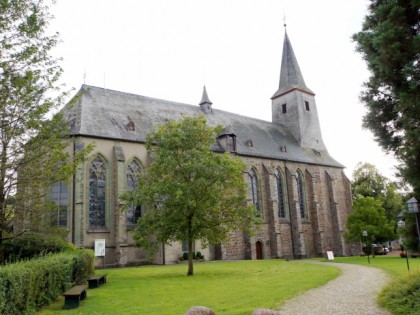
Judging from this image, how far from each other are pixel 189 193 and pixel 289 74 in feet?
106

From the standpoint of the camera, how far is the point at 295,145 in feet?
140

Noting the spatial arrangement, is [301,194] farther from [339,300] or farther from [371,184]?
[339,300]

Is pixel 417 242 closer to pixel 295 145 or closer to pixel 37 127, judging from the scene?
pixel 37 127

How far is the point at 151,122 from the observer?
31531mm

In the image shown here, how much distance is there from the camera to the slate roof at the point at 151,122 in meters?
27.8

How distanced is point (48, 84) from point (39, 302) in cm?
684

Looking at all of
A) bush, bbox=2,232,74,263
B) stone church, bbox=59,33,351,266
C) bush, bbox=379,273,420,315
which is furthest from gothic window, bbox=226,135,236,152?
bush, bbox=379,273,420,315

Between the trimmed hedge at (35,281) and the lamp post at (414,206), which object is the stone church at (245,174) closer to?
the trimmed hedge at (35,281)

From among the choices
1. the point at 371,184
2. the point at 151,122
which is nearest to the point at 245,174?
the point at 151,122

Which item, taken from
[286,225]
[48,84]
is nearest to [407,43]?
[48,84]

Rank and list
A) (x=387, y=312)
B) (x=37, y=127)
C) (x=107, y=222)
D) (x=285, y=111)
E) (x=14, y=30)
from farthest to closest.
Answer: (x=285, y=111) < (x=107, y=222) < (x=37, y=127) < (x=14, y=30) < (x=387, y=312)

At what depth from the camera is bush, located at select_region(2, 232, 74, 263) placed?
17266 mm

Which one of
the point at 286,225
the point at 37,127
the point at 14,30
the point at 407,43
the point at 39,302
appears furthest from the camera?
the point at 286,225

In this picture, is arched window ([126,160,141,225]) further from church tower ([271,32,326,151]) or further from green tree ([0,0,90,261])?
church tower ([271,32,326,151])
